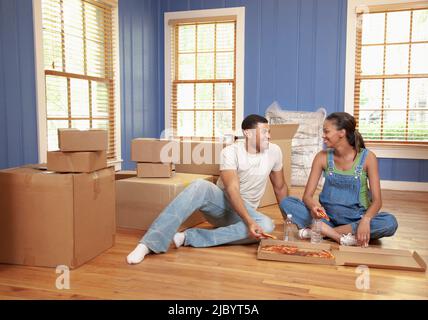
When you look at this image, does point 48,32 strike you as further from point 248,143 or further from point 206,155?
point 248,143

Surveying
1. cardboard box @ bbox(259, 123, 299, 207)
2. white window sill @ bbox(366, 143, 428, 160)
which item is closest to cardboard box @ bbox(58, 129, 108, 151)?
cardboard box @ bbox(259, 123, 299, 207)

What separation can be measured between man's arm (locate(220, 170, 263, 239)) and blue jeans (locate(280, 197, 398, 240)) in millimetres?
454

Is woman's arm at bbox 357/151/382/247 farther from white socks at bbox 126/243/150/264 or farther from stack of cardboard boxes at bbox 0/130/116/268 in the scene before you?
stack of cardboard boxes at bbox 0/130/116/268

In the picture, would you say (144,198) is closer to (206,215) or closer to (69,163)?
(206,215)

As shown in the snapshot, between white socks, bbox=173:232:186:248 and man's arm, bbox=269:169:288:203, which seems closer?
white socks, bbox=173:232:186:248

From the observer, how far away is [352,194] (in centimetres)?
281

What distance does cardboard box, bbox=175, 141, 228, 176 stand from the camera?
3.78m

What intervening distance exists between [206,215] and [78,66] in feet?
7.95

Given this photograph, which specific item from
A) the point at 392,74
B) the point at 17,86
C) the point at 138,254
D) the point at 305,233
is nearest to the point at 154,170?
the point at 138,254

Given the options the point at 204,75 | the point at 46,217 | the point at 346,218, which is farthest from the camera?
the point at 204,75

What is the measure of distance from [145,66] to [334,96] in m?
2.38

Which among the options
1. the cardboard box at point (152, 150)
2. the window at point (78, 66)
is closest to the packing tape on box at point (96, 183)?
the cardboard box at point (152, 150)

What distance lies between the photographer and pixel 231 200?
2.64 metres
